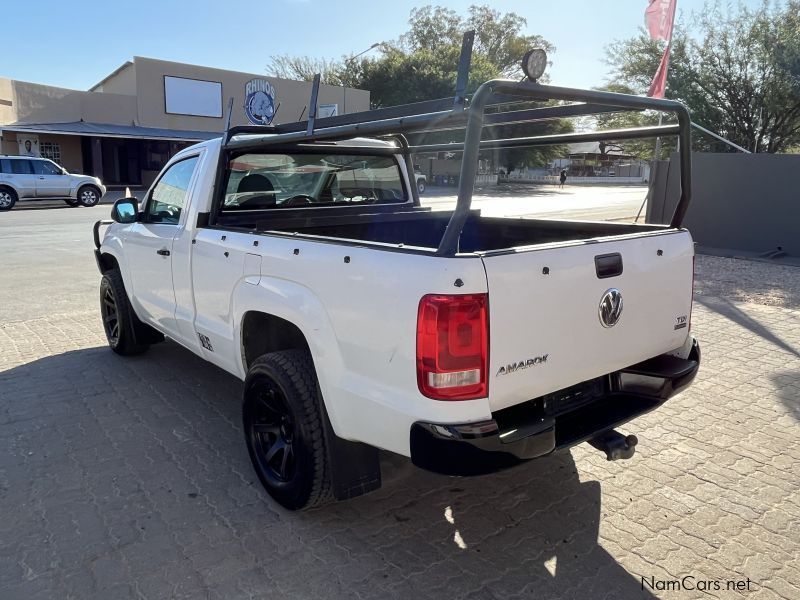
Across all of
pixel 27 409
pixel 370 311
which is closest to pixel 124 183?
pixel 27 409

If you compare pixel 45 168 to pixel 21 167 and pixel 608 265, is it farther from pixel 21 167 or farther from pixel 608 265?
pixel 608 265

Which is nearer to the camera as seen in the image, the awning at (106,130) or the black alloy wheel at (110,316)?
the black alloy wheel at (110,316)

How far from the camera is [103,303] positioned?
564 cm

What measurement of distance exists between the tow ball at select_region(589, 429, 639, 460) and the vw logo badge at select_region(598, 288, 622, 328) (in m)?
0.52

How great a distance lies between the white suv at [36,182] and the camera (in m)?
20.5

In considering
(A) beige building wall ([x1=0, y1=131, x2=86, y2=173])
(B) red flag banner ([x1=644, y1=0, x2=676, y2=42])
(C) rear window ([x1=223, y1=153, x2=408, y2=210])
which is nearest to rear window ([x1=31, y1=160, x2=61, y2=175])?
(A) beige building wall ([x1=0, y1=131, x2=86, y2=173])

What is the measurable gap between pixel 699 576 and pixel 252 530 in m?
2.03

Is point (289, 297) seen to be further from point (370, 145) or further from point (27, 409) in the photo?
point (27, 409)

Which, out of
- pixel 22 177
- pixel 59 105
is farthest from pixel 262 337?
pixel 59 105

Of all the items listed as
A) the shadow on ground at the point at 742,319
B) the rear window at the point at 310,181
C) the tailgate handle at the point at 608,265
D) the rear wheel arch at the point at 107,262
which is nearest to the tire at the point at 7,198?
the rear wheel arch at the point at 107,262

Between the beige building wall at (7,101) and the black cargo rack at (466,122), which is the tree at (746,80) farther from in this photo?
the beige building wall at (7,101)

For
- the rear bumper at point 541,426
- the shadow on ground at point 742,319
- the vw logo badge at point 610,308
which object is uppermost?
the vw logo badge at point 610,308

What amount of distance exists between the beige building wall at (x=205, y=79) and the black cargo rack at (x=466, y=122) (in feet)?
88.0

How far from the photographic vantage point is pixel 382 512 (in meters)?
3.16
